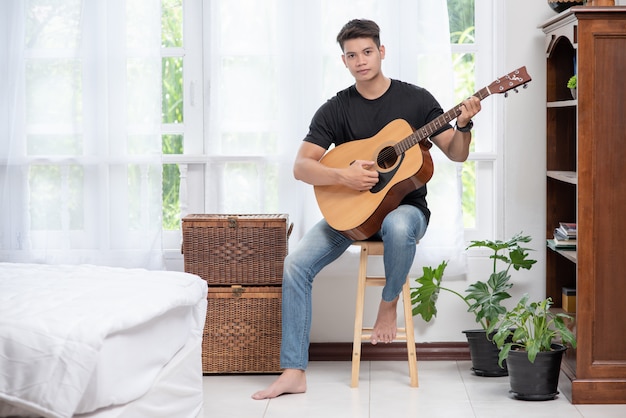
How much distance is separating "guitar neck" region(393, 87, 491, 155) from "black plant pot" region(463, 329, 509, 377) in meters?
0.85

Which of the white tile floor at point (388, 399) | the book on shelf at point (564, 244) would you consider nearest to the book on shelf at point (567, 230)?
the book on shelf at point (564, 244)

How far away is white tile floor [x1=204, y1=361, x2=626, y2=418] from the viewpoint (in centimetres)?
303

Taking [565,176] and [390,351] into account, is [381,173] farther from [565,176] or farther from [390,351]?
[390,351]

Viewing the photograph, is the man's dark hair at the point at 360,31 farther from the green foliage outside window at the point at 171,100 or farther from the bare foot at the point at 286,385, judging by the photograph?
the bare foot at the point at 286,385

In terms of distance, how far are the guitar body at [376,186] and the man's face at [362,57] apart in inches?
9.4

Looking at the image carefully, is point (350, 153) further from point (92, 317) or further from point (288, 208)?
point (92, 317)

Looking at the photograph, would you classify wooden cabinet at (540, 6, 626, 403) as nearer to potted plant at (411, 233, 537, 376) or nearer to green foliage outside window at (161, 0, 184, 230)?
potted plant at (411, 233, 537, 376)

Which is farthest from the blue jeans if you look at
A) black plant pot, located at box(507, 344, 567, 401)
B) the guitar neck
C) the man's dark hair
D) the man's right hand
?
the man's dark hair

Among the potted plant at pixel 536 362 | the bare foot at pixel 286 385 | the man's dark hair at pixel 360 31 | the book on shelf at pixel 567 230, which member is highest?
the man's dark hair at pixel 360 31

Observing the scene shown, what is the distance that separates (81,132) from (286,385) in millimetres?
1491

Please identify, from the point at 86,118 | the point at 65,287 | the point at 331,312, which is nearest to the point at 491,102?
the point at 331,312

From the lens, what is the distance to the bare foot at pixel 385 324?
3.40 metres

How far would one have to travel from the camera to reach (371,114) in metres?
3.49

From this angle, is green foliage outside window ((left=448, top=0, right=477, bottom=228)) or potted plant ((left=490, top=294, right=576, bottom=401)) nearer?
potted plant ((left=490, top=294, right=576, bottom=401))
